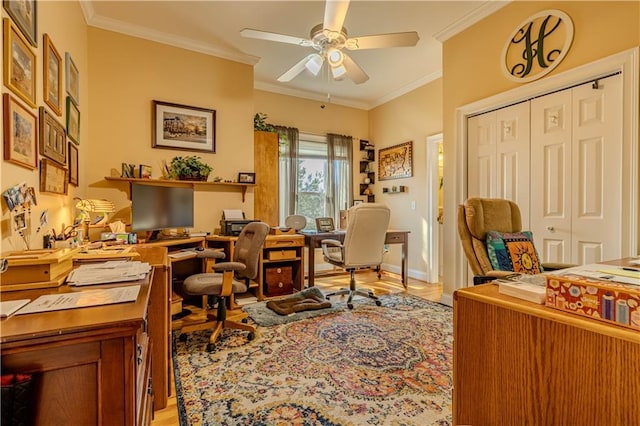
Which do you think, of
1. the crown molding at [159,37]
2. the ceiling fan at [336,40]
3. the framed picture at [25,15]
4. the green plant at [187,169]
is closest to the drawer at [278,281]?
the green plant at [187,169]

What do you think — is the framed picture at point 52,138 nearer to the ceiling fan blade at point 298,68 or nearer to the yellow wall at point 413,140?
the ceiling fan blade at point 298,68

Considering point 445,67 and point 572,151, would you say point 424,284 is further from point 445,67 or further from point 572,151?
point 445,67

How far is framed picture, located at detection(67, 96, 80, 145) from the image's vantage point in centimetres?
218

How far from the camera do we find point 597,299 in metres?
0.75

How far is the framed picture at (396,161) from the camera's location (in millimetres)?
4555

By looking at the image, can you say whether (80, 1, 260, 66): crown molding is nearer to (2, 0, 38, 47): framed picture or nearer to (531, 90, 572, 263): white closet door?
(2, 0, 38, 47): framed picture

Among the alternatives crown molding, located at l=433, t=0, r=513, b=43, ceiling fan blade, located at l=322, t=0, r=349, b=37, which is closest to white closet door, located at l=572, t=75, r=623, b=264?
crown molding, located at l=433, t=0, r=513, b=43

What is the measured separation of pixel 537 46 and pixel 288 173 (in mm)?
3210

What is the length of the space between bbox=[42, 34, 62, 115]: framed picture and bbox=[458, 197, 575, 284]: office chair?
2645 millimetres

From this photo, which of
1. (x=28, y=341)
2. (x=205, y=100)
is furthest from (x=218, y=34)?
(x=28, y=341)

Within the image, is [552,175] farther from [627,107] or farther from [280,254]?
[280,254]

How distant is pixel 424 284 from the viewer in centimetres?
421

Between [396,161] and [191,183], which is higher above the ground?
[396,161]

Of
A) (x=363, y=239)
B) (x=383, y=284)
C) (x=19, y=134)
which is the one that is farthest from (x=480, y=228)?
(x=19, y=134)
